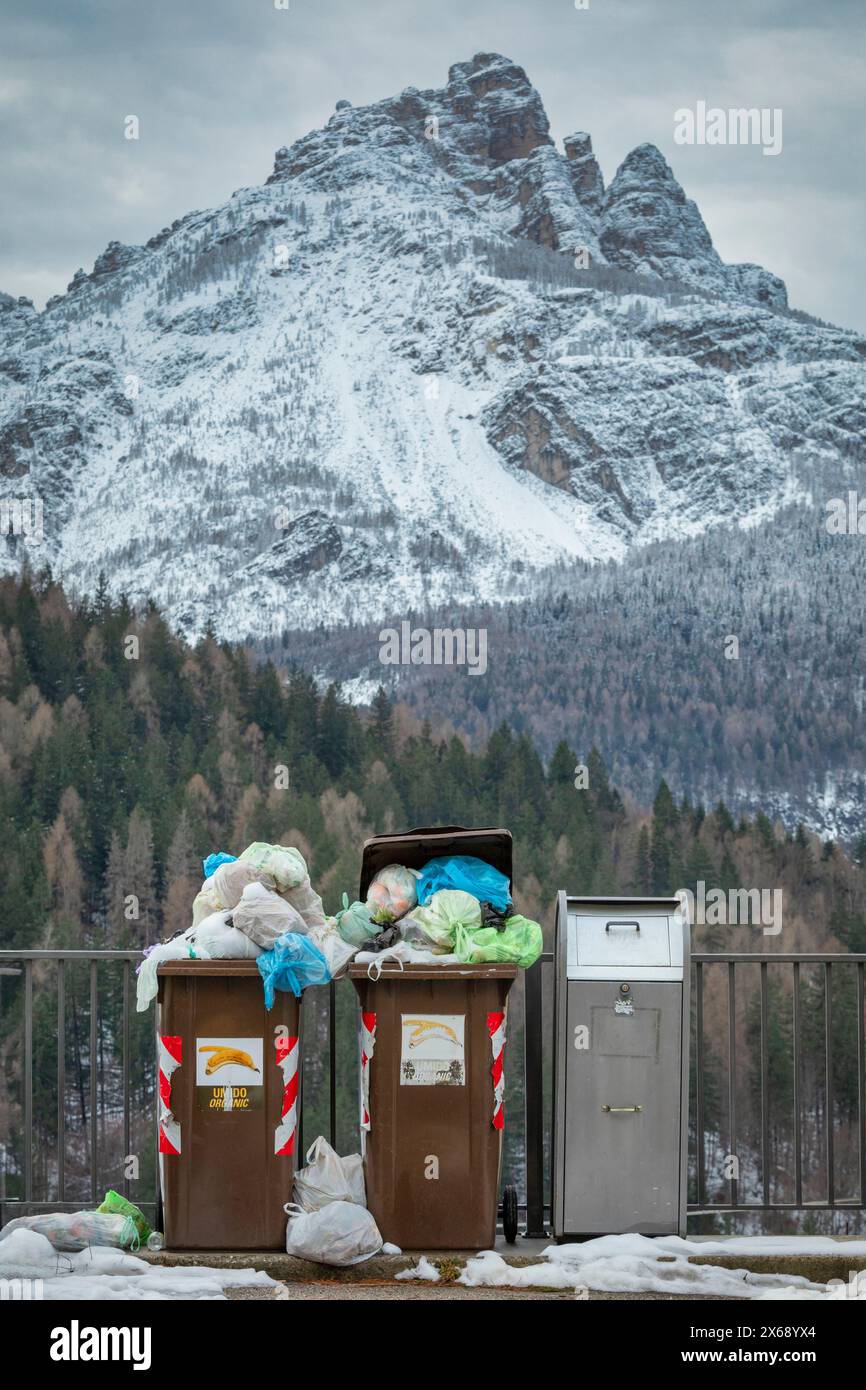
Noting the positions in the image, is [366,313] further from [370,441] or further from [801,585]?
[801,585]

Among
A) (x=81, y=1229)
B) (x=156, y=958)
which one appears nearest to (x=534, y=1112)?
(x=156, y=958)

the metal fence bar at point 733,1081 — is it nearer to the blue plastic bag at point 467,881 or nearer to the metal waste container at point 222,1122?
the blue plastic bag at point 467,881

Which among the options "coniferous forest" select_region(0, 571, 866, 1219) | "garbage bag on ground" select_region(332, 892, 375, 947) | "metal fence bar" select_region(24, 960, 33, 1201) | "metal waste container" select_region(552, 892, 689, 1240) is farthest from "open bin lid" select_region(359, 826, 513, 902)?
"coniferous forest" select_region(0, 571, 866, 1219)

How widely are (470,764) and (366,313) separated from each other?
56.0m

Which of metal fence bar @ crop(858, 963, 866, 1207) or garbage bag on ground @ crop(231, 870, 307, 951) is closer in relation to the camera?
garbage bag on ground @ crop(231, 870, 307, 951)

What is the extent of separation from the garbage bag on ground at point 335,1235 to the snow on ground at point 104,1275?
0.47ft

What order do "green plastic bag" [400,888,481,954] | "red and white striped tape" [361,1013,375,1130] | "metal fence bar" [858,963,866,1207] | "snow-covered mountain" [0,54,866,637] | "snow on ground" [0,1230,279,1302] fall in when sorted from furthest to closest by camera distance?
"snow-covered mountain" [0,54,866,637] < "metal fence bar" [858,963,866,1207] < "green plastic bag" [400,888,481,954] < "red and white striped tape" [361,1013,375,1130] < "snow on ground" [0,1230,279,1302]

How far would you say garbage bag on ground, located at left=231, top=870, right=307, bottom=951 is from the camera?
14.7ft

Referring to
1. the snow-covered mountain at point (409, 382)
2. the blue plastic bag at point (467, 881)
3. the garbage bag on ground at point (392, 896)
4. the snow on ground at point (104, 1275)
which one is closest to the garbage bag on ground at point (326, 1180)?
the snow on ground at point (104, 1275)

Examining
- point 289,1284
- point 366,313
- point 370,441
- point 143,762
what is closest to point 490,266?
point 366,313

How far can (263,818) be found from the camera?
50.8 m

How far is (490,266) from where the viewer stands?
107688 millimetres

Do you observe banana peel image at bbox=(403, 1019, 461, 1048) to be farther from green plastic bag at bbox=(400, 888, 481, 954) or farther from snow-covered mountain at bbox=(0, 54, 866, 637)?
snow-covered mountain at bbox=(0, 54, 866, 637)

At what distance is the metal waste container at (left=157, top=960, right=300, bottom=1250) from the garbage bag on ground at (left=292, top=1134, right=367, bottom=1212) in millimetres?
78
